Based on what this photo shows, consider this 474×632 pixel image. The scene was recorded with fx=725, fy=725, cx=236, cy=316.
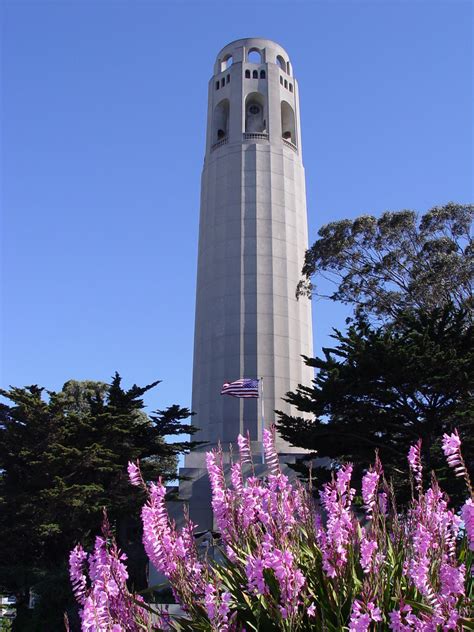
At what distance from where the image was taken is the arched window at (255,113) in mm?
47062

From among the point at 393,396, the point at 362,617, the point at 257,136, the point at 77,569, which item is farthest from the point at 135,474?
the point at 257,136

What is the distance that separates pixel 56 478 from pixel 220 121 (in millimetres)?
30982

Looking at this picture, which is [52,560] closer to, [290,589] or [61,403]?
[61,403]

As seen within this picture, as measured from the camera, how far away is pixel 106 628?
17.9 ft

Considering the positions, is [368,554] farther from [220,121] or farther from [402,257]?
[220,121]

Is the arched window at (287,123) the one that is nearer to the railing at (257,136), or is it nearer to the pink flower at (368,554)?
the railing at (257,136)

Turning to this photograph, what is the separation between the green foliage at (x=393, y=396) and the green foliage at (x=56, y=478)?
6448mm

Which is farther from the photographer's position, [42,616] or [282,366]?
[282,366]

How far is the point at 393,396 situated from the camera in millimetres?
23266

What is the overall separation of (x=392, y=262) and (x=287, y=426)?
11.5 meters

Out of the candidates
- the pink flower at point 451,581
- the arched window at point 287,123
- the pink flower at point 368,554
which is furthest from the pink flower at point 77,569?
the arched window at point 287,123

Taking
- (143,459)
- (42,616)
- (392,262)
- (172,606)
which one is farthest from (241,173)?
(172,606)

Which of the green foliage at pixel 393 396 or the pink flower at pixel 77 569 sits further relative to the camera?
A: the green foliage at pixel 393 396

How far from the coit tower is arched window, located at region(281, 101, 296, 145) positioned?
7cm
